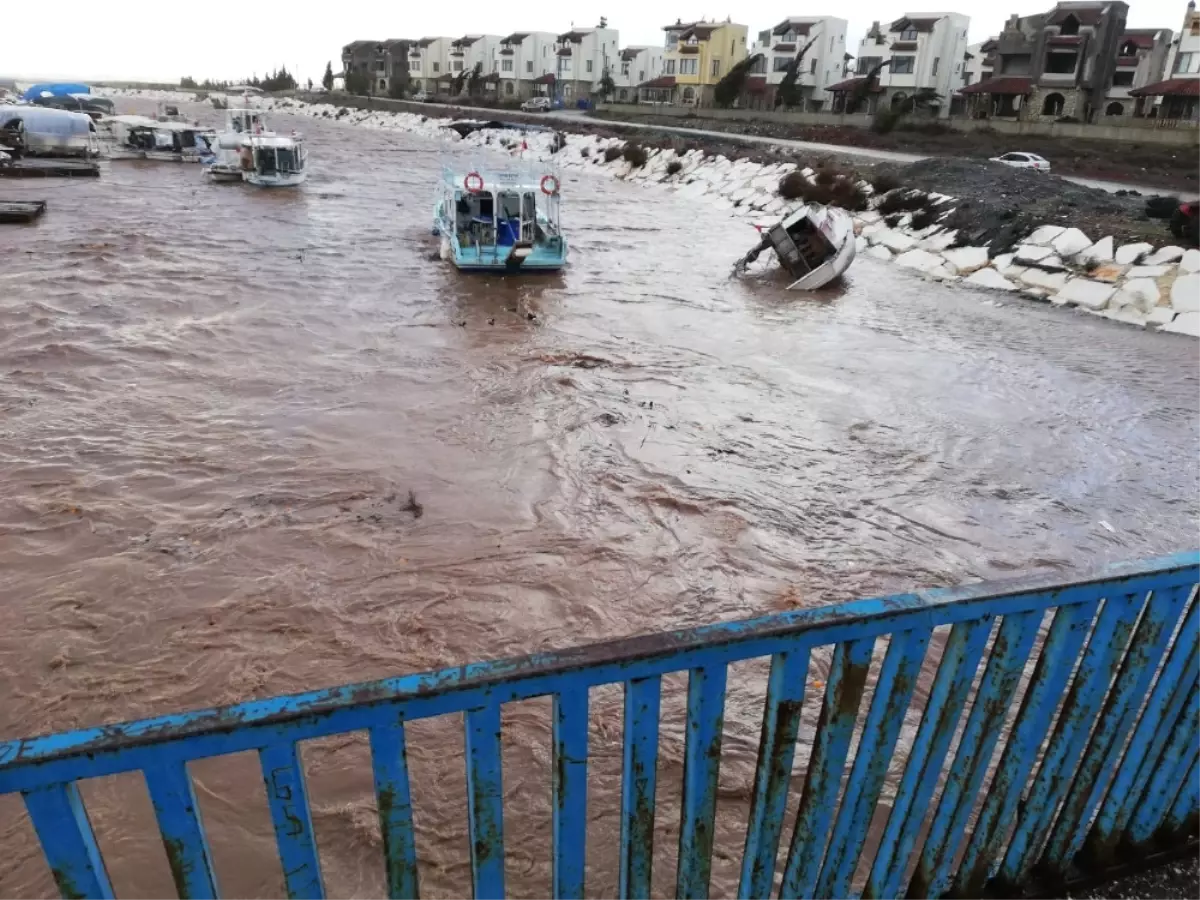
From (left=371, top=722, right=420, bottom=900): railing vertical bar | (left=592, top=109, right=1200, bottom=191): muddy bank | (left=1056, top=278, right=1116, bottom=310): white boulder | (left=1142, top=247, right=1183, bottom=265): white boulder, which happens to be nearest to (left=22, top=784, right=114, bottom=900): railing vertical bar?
(left=371, top=722, right=420, bottom=900): railing vertical bar

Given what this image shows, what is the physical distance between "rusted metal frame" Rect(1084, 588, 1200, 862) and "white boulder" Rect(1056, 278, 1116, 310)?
57.6ft

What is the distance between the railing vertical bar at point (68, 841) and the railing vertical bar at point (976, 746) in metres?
2.31

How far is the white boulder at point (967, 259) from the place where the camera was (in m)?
20.4

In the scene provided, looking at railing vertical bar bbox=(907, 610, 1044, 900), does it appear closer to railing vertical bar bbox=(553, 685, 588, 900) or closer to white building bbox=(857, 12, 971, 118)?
railing vertical bar bbox=(553, 685, 588, 900)

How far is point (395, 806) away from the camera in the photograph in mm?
1864

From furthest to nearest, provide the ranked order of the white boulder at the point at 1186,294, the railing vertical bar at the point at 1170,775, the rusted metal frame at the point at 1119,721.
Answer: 1. the white boulder at the point at 1186,294
2. the railing vertical bar at the point at 1170,775
3. the rusted metal frame at the point at 1119,721

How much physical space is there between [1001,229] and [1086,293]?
3.95 m

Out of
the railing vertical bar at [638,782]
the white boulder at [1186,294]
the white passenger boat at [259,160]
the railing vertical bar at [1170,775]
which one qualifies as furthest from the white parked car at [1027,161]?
the railing vertical bar at [638,782]

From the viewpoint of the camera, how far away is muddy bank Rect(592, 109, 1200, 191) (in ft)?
105

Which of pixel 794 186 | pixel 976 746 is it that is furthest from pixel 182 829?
pixel 794 186

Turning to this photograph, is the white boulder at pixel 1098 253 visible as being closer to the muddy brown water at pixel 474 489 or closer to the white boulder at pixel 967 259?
the muddy brown water at pixel 474 489

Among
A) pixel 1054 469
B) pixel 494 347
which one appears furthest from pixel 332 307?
pixel 1054 469

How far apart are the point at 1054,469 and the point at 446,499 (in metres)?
7.30

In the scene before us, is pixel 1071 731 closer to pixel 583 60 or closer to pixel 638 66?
pixel 638 66
